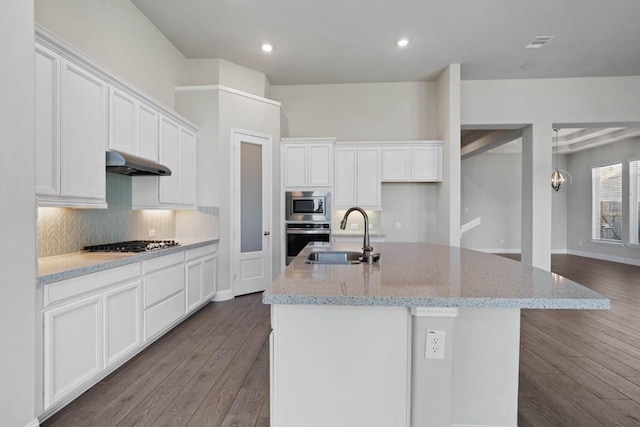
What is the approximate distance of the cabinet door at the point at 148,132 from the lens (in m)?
2.95

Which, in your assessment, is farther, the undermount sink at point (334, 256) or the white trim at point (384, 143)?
the white trim at point (384, 143)

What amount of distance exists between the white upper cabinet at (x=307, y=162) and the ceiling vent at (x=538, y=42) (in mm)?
2916

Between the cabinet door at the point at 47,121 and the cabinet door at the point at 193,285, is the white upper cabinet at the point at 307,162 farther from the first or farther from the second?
the cabinet door at the point at 47,121

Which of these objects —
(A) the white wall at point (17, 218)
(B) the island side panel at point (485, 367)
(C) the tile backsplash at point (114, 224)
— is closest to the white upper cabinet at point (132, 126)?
(C) the tile backsplash at point (114, 224)

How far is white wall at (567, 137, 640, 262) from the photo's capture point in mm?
7332

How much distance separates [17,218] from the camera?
1624 mm

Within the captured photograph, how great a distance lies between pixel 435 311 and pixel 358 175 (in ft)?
13.0

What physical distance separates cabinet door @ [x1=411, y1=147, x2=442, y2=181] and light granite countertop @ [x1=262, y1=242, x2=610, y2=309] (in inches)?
135

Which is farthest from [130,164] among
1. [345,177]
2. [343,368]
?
[345,177]

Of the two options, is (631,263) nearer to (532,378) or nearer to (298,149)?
(532,378)

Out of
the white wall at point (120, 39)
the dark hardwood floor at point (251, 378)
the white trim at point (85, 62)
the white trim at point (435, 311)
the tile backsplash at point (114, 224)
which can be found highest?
the white wall at point (120, 39)

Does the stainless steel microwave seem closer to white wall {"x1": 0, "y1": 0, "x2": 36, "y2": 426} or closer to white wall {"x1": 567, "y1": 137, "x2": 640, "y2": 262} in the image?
white wall {"x1": 0, "y1": 0, "x2": 36, "y2": 426}

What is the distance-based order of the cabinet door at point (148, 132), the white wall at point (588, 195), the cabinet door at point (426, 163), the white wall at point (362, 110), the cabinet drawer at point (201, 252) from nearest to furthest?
the cabinet door at point (148, 132), the cabinet drawer at point (201, 252), the cabinet door at point (426, 163), the white wall at point (362, 110), the white wall at point (588, 195)

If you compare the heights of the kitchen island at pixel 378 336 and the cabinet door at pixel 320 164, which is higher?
the cabinet door at pixel 320 164
